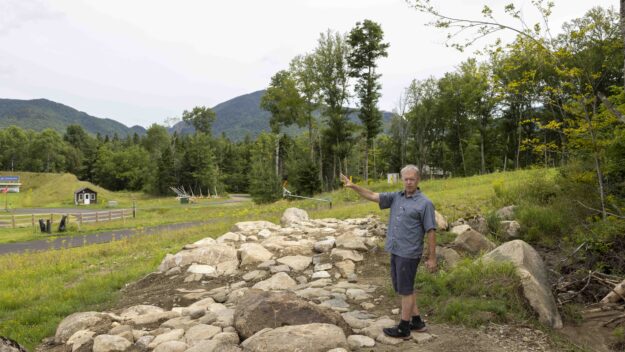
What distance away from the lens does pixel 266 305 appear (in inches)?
196

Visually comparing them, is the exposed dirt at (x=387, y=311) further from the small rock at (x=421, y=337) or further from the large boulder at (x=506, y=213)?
the large boulder at (x=506, y=213)

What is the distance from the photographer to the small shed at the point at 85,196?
198ft

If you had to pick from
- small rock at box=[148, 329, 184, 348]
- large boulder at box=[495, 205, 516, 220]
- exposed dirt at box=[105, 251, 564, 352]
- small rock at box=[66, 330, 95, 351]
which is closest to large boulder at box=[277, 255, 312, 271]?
exposed dirt at box=[105, 251, 564, 352]

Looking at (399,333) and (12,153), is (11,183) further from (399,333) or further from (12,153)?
(399,333)

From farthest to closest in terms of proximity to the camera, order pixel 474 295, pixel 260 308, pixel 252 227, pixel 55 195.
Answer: pixel 55 195 < pixel 252 227 < pixel 474 295 < pixel 260 308

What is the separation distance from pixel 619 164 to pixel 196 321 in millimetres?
9870

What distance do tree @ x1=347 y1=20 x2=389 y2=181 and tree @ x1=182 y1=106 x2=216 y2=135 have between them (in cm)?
6326

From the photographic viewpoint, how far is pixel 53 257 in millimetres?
13734

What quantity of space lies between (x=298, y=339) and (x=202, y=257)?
527cm

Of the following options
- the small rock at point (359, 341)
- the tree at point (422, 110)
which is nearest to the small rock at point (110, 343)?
the small rock at point (359, 341)

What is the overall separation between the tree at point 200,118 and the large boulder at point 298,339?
92479 millimetres

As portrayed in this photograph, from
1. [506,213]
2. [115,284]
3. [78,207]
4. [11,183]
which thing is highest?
[11,183]

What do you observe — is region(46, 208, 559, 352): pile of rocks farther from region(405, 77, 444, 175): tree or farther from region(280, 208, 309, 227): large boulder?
region(405, 77, 444, 175): tree

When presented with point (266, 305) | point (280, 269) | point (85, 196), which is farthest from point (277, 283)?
point (85, 196)
